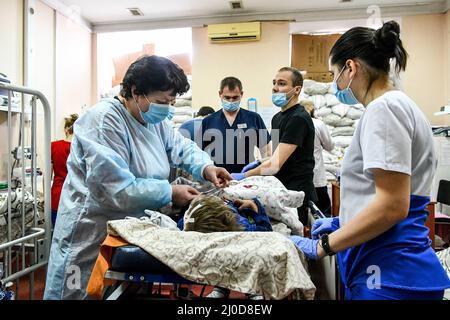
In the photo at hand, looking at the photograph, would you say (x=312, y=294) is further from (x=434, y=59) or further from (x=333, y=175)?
(x=434, y=59)

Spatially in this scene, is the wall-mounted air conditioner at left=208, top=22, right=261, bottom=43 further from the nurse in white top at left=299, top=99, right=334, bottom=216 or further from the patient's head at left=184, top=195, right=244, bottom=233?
the patient's head at left=184, top=195, right=244, bottom=233

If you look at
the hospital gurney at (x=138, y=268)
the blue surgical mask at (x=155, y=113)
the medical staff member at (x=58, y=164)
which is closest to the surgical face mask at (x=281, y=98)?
the blue surgical mask at (x=155, y=113)

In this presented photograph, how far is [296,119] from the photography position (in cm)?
183

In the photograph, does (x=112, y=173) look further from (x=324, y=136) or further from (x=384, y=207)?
(x=324, y=136)

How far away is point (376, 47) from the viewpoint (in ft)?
3.01

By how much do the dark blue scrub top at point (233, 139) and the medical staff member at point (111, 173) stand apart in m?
1.04

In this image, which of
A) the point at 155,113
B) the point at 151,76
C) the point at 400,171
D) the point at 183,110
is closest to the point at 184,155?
the point at 155,113

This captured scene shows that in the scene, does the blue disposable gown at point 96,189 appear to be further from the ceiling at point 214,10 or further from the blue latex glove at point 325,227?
the ceiling at point 214,10

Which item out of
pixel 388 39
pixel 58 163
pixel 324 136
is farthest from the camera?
pixel 324 136

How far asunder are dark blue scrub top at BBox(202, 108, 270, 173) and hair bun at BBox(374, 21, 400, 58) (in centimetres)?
155

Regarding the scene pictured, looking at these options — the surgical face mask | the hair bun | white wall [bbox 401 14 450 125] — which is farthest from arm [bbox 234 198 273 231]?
white wall [bbox 401 14 450 125]

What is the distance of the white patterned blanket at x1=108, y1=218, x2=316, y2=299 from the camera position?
84 cm

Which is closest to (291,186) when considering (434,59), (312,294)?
(312,294)

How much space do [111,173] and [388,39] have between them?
0.93 meters
